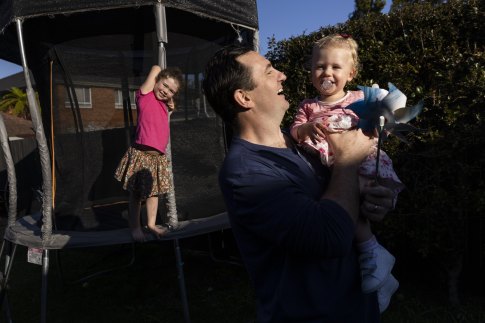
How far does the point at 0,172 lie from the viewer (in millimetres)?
9789

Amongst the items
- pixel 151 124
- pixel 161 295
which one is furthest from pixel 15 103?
pixel 151 124

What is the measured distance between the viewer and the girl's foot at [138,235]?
129 inches

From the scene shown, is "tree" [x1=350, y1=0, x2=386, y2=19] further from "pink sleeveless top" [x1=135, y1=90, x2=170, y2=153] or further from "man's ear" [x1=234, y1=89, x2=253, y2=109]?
"man's ear" [x1=234, y1=89, x2=253, y2=109]

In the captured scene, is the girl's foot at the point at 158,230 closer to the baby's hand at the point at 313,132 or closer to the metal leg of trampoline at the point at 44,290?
the metal leg of trampoline at the point at 44,290

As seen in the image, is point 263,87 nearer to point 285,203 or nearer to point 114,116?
point 285,203

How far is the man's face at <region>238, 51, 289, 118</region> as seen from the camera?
139 centimetres

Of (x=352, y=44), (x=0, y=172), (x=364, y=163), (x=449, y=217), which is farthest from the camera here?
(x=0, y=172)

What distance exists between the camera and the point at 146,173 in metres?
3.41

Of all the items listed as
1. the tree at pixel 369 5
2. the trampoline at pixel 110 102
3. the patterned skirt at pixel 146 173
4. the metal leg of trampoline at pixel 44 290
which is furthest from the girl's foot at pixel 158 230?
the tree at pixel 369 5

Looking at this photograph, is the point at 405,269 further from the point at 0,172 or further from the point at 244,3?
the point at 0,172

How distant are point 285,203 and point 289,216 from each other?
0.12ft

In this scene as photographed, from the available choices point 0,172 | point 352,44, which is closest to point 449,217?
point 352,44

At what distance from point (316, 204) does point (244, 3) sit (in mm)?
3104

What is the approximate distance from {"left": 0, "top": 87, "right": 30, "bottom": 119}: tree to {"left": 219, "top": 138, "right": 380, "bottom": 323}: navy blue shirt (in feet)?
120
